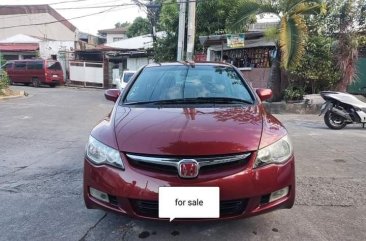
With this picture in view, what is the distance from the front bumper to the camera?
2.94 m

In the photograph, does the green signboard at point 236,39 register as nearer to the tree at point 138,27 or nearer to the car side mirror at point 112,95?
the car side mirror at point 112,95

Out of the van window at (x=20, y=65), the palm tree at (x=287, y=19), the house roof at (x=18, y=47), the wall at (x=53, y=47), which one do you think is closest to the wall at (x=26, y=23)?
the house roof at (x=18, y=47)

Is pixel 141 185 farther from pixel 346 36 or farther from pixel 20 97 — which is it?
pixel 20 97

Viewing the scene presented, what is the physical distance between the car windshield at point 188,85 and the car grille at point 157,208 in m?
1.33

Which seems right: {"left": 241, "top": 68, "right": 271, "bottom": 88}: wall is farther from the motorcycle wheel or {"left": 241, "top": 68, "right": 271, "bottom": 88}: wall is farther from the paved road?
the paved road

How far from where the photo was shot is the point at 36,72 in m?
28.2

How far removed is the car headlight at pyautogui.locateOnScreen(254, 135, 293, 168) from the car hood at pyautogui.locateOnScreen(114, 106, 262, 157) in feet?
0.28

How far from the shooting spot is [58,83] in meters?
29.4

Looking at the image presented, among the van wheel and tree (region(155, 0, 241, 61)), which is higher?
tree (region(155, 0, 241, 61))

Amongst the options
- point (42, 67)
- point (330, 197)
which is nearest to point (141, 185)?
point (330, 197)

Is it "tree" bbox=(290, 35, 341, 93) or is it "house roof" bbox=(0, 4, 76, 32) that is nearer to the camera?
"tree" bbox=(290, 35, 341, 93)

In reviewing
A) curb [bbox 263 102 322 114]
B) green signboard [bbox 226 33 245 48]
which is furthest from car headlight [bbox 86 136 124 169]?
green signboard [bbox 226 33 245 48]

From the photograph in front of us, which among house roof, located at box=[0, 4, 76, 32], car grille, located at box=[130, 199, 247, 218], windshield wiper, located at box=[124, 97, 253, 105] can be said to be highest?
house roof, located at box=[0, 4, 76, 32]

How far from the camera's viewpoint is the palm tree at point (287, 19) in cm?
1270
